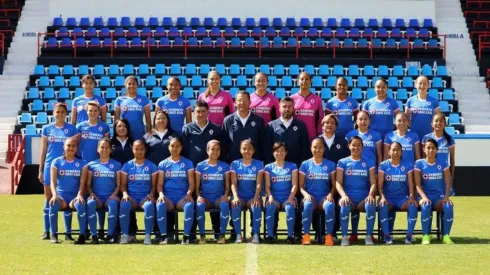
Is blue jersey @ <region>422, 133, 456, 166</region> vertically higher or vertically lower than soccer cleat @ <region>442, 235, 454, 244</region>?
higher

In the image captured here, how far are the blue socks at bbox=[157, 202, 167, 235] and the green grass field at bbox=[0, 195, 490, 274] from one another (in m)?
0.45

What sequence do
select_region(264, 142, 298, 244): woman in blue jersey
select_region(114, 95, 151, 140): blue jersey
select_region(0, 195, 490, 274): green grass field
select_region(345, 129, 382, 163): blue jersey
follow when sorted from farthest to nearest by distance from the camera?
1. select_region(114, 95, 151, 140): blue jersey
2. select_region(345, 129, 382, 163): blue jersey
3. select_region(264, 142, 298, 244): woman in blue jersey
4. select_region(0, 195, 490, 274): green grass field

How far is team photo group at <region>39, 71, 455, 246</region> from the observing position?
1148 cm

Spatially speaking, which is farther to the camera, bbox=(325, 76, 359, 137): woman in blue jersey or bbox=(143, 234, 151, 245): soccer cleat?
bbox=(325, 76, 359, 137): woman in blue jersey

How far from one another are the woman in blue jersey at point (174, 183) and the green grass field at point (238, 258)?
1.69 ft

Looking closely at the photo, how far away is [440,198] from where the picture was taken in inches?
465

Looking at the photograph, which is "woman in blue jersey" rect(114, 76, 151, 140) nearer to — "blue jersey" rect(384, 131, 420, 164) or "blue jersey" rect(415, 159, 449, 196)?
"blue jersey" rect(384, 131, 420, 164)

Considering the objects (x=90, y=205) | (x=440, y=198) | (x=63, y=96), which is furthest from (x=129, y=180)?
(x=63, y=96)

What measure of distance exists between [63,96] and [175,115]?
14372 millimetres

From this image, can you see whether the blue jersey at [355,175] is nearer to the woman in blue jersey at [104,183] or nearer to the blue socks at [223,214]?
the blue socks at [223,214]

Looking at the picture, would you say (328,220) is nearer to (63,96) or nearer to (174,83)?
(174,83)

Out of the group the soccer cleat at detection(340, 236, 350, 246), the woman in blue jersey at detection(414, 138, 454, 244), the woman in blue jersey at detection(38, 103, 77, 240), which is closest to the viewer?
the soccer cleat at detection(340, 236, 350, 246)

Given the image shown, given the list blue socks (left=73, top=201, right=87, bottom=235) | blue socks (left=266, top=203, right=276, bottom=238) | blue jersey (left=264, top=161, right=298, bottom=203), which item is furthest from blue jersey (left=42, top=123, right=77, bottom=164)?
blue socks (left=266, top=203, right=276, bottom=238)

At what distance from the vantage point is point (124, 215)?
11484 millimetres
